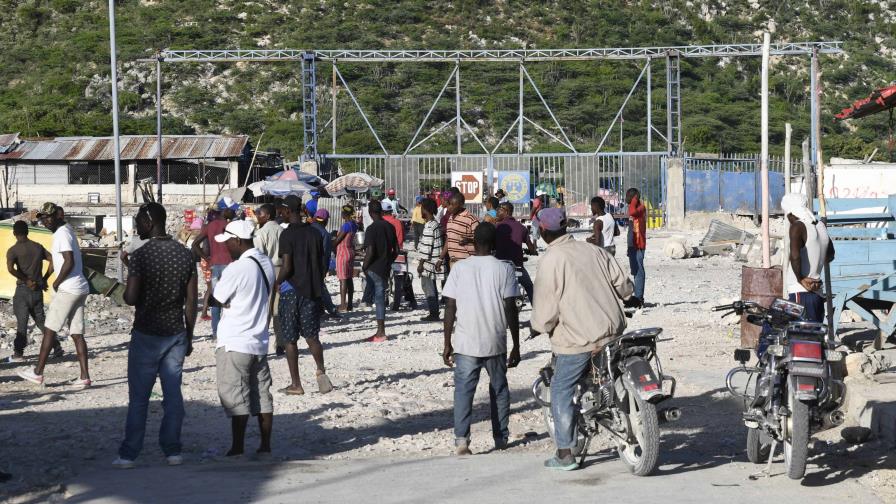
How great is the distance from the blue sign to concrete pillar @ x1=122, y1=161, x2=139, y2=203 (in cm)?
1592

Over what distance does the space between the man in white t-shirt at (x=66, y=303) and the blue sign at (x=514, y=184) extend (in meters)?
26.5

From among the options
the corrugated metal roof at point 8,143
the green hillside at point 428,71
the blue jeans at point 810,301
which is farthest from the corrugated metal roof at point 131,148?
the blue jeans at point 810,301

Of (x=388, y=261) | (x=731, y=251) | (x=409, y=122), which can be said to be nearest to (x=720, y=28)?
(x=409, y=122)

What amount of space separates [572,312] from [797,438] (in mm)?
1485

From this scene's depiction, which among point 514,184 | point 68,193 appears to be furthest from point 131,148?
point 514,184

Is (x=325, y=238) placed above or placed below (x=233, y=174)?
below

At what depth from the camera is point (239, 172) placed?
161 ft

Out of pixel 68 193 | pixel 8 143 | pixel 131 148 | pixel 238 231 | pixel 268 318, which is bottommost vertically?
pixel 268 318

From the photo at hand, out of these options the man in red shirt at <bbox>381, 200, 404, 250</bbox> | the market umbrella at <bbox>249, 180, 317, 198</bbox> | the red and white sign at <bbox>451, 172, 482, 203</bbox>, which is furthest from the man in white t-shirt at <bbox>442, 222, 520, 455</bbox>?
the red and white sign at <bbox>451, 172, 482, 203</bbox>

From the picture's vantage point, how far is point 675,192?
37.1 m

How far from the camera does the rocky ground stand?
827 centimetres

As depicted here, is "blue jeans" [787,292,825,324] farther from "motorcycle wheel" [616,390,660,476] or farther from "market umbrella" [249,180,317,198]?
"market umbrella" [249,180,317,198]

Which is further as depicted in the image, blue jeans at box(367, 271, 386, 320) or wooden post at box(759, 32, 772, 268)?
blue jeans at box(367, 271, 386, 320)

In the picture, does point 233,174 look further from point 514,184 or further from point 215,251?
point 215,251
